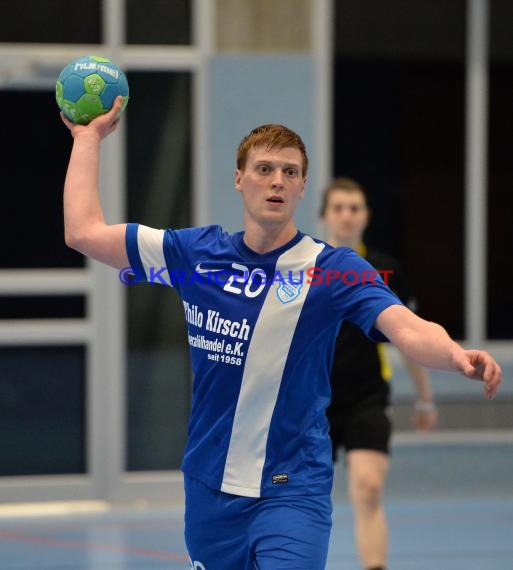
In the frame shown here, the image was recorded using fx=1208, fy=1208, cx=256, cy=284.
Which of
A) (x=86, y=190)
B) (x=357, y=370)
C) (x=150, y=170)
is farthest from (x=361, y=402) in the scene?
(x=150, y=170)

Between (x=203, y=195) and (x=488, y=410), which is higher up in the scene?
(x=203, y=195)

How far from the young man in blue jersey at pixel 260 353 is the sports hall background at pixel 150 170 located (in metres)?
4.12

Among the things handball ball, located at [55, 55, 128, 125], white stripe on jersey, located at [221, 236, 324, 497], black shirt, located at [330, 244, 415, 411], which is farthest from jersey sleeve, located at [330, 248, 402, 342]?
black shirt, located at [330, 244, 415, 411]

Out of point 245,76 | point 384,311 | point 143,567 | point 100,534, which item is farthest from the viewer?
point 245,76

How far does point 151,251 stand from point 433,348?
975 mm

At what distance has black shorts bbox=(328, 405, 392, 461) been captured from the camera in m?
5.33

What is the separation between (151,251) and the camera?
351 centimetres

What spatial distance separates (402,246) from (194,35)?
2004 millimetres

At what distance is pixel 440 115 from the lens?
820 cm

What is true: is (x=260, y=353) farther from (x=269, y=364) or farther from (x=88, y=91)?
(x=88, y=91)

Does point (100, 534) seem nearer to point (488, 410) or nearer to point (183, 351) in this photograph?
point (183, 351)

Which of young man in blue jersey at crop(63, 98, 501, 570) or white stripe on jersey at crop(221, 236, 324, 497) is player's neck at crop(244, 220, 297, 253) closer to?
young man in blue jersey at crop(63, 98, 501, 570)

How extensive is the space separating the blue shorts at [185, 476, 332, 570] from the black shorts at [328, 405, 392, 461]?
1.91 meters

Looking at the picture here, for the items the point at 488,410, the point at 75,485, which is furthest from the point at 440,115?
the point at 75,485
